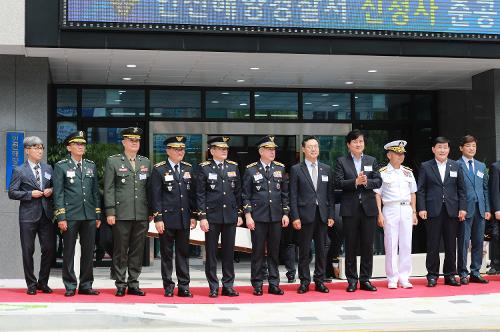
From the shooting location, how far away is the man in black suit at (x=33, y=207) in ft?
34.0

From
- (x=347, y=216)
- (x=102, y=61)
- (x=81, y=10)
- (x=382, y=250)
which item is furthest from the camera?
(x=382, y=250)

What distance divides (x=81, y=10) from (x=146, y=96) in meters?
4.11

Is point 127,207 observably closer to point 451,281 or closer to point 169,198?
point 169,198

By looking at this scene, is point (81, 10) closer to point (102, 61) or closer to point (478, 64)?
point (102, 61)

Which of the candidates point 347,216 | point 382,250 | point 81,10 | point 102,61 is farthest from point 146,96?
point 347,216

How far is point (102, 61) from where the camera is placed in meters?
13.2

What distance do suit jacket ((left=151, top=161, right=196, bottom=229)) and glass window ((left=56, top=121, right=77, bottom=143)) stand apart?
5.72 metres

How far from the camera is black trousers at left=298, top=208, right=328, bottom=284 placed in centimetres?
1076

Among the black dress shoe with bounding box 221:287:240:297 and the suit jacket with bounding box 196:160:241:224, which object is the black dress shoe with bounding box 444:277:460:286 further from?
the suit jacket with bounding box 196:160:241:224

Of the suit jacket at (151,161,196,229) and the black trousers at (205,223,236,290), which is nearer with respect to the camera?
the suit jacket at (151,161,196,229)

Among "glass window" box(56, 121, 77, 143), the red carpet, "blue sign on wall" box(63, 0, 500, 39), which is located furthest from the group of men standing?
"glass window" box(56, 121, 77, 143)

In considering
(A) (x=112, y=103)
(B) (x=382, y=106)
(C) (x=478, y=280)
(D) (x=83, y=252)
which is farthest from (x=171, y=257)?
(B) (x=382, y=106)

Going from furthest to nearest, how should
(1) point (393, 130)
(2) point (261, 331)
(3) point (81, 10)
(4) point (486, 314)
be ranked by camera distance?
(1) point (393, 130)
(3) point (81, 10)
(4) point (486, 314)
(2) point (261, 331)

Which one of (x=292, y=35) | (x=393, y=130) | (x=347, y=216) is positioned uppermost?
(x=292, y=35)
